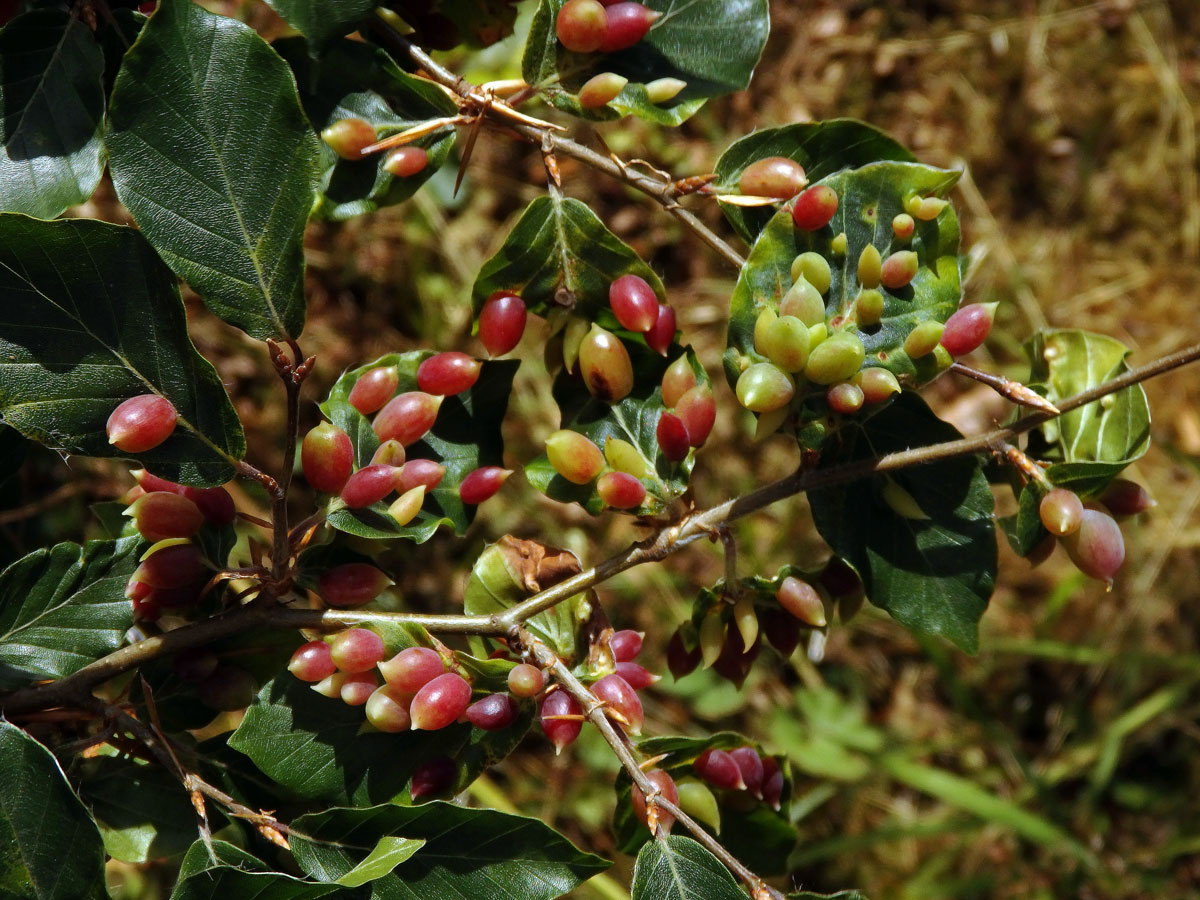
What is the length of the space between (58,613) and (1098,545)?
37.4 inches

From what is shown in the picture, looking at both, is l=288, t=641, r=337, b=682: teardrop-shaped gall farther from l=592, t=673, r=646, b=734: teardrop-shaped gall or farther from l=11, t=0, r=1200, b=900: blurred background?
l=11, t=0, r=1200, b=900: blurred background

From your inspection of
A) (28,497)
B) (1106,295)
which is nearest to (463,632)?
(28,497)

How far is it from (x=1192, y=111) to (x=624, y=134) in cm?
154

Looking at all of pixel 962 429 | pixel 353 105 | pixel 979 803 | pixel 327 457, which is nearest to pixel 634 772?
pixel 327 457

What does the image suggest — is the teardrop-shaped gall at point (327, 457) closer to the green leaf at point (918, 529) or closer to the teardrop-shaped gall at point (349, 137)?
the teardrop-shaped gall at point (349, 137)

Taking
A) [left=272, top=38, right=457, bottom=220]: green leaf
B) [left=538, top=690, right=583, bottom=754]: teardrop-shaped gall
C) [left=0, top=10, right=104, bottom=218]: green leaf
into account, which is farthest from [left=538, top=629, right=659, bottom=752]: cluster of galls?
[left=0, top=10, right=104, bottom=218]: green leaf

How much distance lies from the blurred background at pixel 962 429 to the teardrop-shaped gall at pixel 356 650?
4.62ft

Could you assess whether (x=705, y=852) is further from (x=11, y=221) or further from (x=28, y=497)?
(x=28, y=497)

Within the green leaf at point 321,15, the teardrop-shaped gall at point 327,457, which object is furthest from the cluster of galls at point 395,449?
the green leaf at point 321,15

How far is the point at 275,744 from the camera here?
874 mm

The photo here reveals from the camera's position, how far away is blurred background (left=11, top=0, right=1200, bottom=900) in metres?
2.28

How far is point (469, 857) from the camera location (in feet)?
2.76

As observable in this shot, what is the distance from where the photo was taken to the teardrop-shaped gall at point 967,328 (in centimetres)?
89

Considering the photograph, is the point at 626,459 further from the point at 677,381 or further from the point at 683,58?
the point at 683,58
